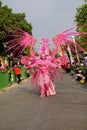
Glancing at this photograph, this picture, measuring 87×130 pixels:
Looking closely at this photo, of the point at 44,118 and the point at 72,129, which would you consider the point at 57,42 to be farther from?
the point at 72,129

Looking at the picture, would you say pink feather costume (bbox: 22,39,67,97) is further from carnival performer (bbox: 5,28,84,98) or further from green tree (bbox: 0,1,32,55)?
green tree (bbox: 0,1,32,55)

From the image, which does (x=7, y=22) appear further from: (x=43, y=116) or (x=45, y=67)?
(x=43, y=116)

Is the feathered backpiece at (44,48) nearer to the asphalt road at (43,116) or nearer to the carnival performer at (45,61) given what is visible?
the carnival performer at (45,61)

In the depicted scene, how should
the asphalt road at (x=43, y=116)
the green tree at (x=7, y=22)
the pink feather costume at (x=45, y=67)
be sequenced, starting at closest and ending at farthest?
1. the asphalt road at (x=43, y=116)
2. the pink feather costume at (x=45, y=67)
3. the green tree at (x=7, y=22)

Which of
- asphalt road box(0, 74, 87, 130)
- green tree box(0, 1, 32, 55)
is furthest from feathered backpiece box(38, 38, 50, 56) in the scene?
green tree box(0, 1, 32, 55)

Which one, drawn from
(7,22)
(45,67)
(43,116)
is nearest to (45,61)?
(45,67)

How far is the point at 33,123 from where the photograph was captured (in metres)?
11.3

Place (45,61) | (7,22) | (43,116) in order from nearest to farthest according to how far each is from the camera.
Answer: (43,116)
(45,61)
(7,22)

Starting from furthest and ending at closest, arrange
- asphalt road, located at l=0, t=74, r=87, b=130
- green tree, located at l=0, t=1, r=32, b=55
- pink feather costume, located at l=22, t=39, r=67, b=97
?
green tree, located at l=0, t=1, r=32, b=55 → pink feather costume, located at l=22, t=39, r=67, b=97 → asphalt road, located at l=0, t=74, r=87, b=130

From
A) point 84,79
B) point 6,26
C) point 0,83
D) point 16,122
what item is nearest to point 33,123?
point 16,122

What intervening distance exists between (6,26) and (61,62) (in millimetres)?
46703

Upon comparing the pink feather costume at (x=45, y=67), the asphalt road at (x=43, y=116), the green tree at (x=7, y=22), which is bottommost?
the asphalt road at (x=43, y=116)

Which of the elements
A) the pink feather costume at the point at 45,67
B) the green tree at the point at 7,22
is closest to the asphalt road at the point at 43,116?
the pink feather costume at the point at 45,67

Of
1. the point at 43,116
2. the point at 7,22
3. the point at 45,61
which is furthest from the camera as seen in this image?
the point at 7,22
